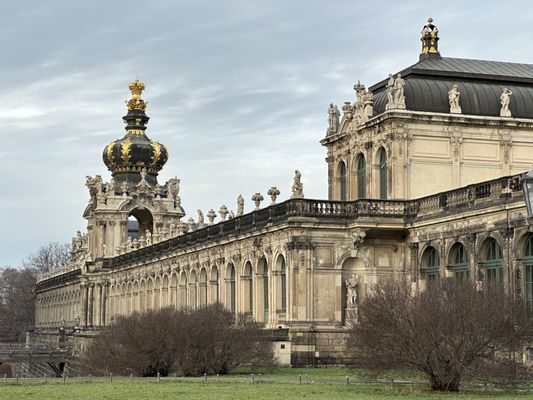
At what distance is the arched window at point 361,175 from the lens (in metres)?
59.6

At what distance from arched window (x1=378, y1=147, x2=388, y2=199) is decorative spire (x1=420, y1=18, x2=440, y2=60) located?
7.13 metres

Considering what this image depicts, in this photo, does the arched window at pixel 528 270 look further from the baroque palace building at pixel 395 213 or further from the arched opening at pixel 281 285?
the arched opening at pixel 281 285

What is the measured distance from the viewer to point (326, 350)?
52.8 m

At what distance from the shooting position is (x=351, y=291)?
52875 millimetres

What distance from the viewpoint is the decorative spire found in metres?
62.0

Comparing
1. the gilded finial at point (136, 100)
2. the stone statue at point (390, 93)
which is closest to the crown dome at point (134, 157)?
the gilded finial at point (136, 100)

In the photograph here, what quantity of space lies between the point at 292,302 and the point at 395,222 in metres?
5.86

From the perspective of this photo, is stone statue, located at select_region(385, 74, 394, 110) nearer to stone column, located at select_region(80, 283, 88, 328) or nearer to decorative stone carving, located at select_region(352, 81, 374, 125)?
decorative stone carving, located at select_region(352, 81, 374, 125)

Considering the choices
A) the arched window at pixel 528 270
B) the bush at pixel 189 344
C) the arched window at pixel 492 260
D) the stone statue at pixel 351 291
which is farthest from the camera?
the stone statue at pixel 351 291

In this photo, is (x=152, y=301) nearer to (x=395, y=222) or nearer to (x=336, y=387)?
(x=395, y=222)

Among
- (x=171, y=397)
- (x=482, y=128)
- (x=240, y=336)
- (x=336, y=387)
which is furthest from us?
(x=482, y=128)

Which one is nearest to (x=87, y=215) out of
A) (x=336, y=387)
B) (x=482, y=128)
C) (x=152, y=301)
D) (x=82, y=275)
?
(x=82, y=275)

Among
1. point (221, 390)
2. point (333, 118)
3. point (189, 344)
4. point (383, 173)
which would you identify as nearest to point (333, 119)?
point (333, 118)

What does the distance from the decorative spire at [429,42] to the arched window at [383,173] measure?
7.13 metres
